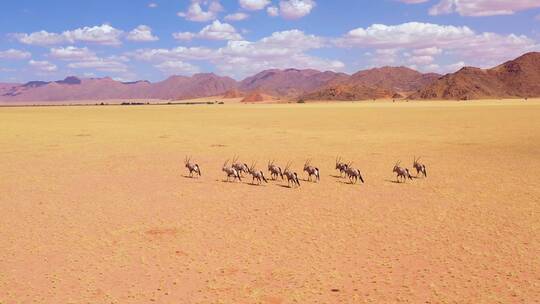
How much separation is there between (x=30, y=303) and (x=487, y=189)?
1374 cm

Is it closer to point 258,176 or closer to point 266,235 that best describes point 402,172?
point 258,176

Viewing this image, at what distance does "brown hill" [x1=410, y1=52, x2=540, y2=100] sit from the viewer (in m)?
155

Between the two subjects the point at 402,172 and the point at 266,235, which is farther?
the point at 402,172

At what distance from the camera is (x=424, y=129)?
41.4 m

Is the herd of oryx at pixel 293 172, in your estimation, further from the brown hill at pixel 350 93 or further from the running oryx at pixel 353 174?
the brown hill at pixel 350 93

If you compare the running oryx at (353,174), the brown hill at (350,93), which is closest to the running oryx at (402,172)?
the running oryx at (353,174)

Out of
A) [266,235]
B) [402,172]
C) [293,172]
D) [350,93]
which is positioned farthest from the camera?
[350,93]

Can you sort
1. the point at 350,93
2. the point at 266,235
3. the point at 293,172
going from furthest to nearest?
the point at 350,93, the point at 293,172, the point at 266,235

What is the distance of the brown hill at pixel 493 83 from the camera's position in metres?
155

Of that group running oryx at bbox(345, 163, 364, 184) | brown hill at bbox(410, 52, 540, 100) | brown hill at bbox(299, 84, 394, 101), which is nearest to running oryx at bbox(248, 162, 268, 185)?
running oryx at bbox(345, 163, 364, 184)

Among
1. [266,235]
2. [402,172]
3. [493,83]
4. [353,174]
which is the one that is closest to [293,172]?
[353,174]

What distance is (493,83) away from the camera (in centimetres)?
16962

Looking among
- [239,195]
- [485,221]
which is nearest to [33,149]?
[239,195]

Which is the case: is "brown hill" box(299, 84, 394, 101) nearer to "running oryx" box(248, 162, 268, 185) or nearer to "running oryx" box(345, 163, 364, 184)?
"running oryx" box(345, 163, 364, 184)
